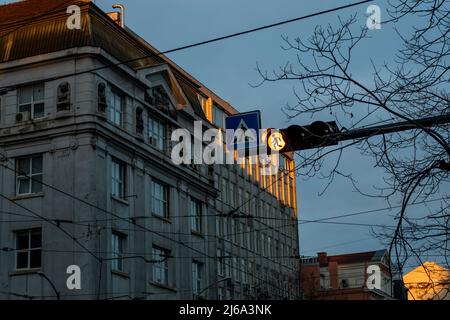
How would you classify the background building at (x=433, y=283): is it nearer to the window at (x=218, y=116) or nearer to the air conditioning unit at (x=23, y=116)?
the air conditioning unit at (x=23, y=116)

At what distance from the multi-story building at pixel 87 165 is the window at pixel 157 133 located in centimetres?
6

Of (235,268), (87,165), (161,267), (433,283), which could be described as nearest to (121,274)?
(161,267)

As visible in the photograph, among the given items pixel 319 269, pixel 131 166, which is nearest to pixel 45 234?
pixel 131 166

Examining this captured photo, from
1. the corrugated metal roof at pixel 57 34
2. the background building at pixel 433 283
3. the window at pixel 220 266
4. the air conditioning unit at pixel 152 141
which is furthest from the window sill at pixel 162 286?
the background building at pixel 433 283

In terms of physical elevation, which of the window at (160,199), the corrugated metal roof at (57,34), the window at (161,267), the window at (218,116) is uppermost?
the window at (218,116)

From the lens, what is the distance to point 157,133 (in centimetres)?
4219

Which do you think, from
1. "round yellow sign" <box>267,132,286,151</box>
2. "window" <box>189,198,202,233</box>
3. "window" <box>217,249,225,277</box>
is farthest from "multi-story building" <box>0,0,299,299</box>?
"round yellow sign" <box>267,132,286,151</box>

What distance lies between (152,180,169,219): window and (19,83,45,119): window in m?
6.55

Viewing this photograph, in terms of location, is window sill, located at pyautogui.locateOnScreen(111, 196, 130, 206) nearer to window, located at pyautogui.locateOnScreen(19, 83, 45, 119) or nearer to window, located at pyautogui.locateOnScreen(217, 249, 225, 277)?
window, located at pyautogui.locateOnScreen(19, 83, 45, 119)

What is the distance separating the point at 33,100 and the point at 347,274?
6322 centimetres

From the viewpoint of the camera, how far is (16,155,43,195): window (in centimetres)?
3725

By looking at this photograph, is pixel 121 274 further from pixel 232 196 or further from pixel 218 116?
pixel 218 116

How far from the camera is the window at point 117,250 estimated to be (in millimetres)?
37000

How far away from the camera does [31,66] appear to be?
38.1 metres
